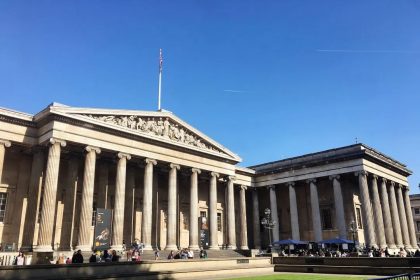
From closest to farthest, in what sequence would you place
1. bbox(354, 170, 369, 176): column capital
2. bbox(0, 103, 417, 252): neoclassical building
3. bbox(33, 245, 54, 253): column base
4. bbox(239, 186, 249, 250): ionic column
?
bbox(33, 245, 54, 253): column base < bbox(0, 103, 417, 252): neoclassical building < bbox(354, 170, 369, 176): column capital < bbox(239, 186, 249, 250): ionic column

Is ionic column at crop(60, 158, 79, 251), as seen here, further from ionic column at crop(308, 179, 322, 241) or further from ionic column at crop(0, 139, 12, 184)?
ionic column at crop(308, 179, 322, 241)

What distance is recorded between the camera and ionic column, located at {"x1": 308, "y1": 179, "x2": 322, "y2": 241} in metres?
45.0

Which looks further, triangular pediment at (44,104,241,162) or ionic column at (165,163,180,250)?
ionic column at (165,163,180,250)

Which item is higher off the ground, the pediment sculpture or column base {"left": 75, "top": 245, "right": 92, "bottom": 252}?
the pediment sculpture

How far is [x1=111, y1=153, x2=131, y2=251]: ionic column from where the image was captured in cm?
3256

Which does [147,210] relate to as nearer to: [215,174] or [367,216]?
[215,174]

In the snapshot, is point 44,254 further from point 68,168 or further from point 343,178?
point 343,178

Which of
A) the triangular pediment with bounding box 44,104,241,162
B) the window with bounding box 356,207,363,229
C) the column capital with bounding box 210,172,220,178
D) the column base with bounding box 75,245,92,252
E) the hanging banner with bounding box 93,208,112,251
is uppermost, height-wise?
the triangular pediment with bounding box 44,104,241,162

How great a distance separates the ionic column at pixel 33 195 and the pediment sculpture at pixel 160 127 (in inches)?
224

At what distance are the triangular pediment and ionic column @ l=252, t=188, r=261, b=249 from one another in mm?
8525

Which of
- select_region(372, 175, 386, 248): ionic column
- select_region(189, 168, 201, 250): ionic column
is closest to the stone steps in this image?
select_region(189, 168, 201, 250): ionic column

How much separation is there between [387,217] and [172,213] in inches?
1047

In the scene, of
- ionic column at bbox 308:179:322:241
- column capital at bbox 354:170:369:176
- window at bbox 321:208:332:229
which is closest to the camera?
column capital at bbox 354:170:369:176

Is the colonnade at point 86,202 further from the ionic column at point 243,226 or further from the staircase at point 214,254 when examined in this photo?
the ionic column at point 243,226
